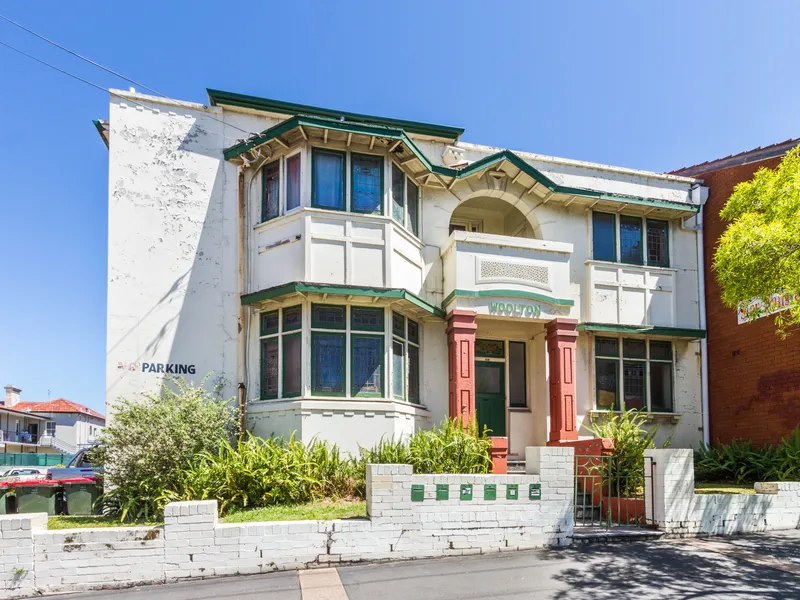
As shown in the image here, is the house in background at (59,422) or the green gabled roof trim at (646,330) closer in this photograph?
the green gabled roof trim at (646,330)

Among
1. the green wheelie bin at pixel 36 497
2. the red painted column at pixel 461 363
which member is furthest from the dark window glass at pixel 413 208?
the green wheelie bin at pixel 36 497

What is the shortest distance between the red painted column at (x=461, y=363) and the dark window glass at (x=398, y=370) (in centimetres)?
99

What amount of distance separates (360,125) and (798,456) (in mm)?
10404

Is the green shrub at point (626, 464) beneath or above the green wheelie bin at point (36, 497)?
above

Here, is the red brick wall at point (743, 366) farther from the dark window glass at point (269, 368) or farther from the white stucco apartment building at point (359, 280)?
the dark window glass at point (269, 368)

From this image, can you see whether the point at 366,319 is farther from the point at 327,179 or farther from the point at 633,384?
the point at 633,384

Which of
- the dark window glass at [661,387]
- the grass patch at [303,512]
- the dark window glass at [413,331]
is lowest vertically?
the grass patch at [303,512]

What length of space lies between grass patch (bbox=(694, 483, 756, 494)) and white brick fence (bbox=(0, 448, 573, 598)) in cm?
420

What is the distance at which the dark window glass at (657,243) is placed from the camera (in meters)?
15.7

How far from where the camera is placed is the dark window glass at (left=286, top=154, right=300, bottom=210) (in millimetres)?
12867

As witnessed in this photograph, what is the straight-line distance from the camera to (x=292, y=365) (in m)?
12.6

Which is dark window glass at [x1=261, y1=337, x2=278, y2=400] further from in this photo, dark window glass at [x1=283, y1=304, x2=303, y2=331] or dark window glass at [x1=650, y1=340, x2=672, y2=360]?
dark window glass at [x1=650, y1=340, x2=672, y2=360]

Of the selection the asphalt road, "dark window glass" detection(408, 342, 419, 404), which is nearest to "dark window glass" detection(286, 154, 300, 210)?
"dark window glass" detection(408, 342, 419, 404)

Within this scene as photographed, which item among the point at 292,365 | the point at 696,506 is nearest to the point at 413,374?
the point at 292,365
